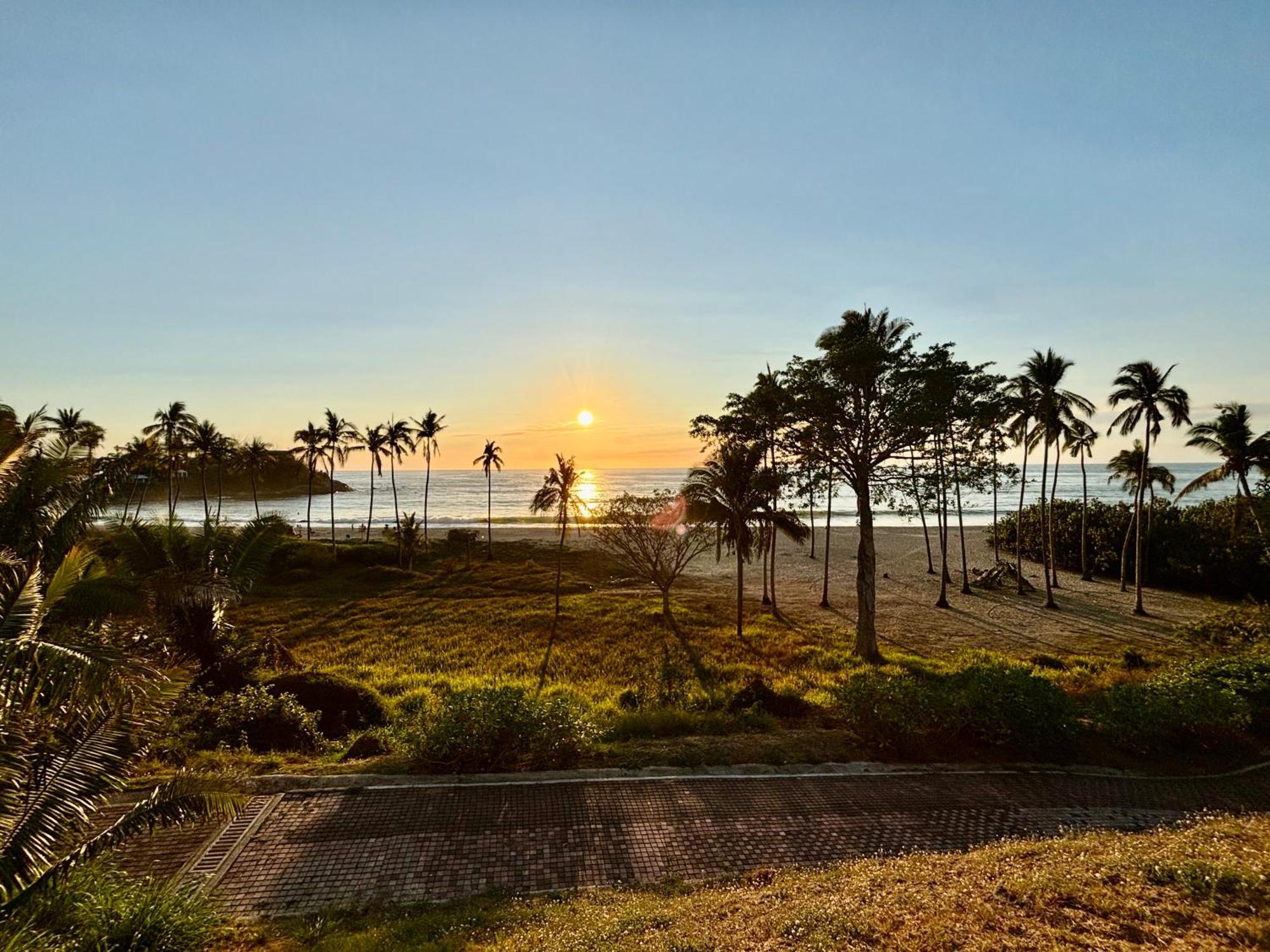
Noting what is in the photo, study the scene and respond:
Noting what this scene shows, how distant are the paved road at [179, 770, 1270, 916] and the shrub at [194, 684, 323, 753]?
357 centimetres

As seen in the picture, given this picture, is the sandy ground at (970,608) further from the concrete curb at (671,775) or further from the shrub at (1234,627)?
the concrete curb at (671,775)

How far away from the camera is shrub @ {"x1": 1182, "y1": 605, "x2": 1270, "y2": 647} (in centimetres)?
1808

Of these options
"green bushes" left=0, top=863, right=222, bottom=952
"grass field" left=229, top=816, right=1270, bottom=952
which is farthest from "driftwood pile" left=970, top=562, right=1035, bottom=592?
"green bushes" left=0, top=863, right=222, bottom=952

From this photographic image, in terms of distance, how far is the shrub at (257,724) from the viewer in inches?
498

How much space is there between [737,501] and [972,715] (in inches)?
670

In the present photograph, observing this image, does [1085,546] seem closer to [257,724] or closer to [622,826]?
[622,826]

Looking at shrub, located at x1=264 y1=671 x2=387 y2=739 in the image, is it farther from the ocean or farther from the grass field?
the ocean

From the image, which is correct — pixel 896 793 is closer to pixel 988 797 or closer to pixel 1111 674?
pixel 988 797

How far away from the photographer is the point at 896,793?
10.5 metres

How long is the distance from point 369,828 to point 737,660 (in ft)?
55.2

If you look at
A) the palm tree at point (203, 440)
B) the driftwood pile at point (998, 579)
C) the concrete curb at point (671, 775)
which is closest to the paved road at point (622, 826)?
the concrete curb at point (671, 775)

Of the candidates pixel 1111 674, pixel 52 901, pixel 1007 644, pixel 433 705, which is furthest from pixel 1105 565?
pixel 52 901

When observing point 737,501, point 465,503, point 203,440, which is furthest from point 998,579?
point 465,503

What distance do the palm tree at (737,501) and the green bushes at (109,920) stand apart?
78.7ft
